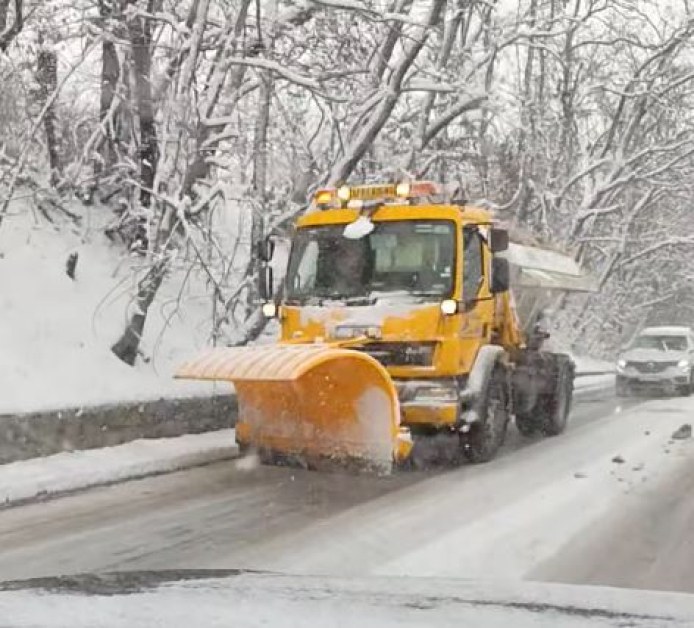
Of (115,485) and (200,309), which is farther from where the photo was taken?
(200,309)

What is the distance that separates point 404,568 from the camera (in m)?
6.33

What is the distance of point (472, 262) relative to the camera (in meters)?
10.8

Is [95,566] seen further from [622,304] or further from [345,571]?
[622,304]

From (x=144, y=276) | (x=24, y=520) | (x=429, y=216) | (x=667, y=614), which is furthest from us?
(x=144, y=276)

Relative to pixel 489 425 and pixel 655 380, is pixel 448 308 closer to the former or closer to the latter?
pixel 489 425

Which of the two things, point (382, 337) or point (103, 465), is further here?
point (382, 337)

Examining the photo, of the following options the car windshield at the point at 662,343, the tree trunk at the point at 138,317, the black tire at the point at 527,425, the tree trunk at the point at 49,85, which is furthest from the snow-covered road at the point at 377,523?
the car windshield at the point at 662,343

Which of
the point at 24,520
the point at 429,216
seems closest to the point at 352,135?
the point at 429,216

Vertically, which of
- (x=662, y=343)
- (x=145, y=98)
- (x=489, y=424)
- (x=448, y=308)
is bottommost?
(x=662, y=343)

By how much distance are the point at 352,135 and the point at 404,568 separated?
9.66 m

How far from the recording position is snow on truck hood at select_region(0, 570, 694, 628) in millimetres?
3348

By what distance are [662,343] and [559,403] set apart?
1164cm

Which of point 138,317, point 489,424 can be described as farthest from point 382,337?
point 138,317

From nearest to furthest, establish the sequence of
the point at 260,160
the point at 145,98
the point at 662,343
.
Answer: the point at 145,98, the point at 260,160, the point at 662,343
